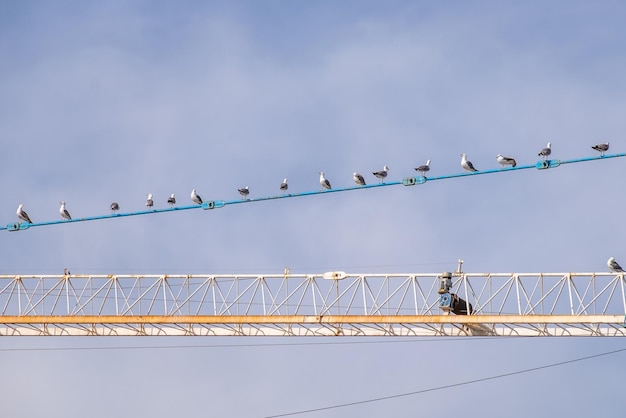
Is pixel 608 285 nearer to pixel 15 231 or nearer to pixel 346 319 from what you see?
pixel 346 319

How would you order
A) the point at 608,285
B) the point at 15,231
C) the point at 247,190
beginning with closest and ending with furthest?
the point at 608,285 < the point at 247,190 < the point at 15,231

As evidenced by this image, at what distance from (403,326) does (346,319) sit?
206 inches

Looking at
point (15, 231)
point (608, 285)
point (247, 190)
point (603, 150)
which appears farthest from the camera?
point (15, 231)

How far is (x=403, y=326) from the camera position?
6250 inches

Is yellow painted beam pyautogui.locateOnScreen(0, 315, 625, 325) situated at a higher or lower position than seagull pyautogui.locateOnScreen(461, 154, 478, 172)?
lower

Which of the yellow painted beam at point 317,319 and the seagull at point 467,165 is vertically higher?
the seagull at point 467,165

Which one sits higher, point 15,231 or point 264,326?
point 15,231

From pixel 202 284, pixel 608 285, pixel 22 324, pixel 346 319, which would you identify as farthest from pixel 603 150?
pixel 22 324

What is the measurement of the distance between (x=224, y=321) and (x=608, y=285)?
1325 inches

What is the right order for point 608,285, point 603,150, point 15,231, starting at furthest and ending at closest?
point 15,231 → point 603,150 → point 608,285

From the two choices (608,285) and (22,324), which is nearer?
(608,285)

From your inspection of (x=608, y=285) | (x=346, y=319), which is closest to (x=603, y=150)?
(x=608, y=285)

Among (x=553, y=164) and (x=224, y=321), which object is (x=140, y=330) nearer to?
(x=224, y=321)

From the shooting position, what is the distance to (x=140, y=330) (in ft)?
554
